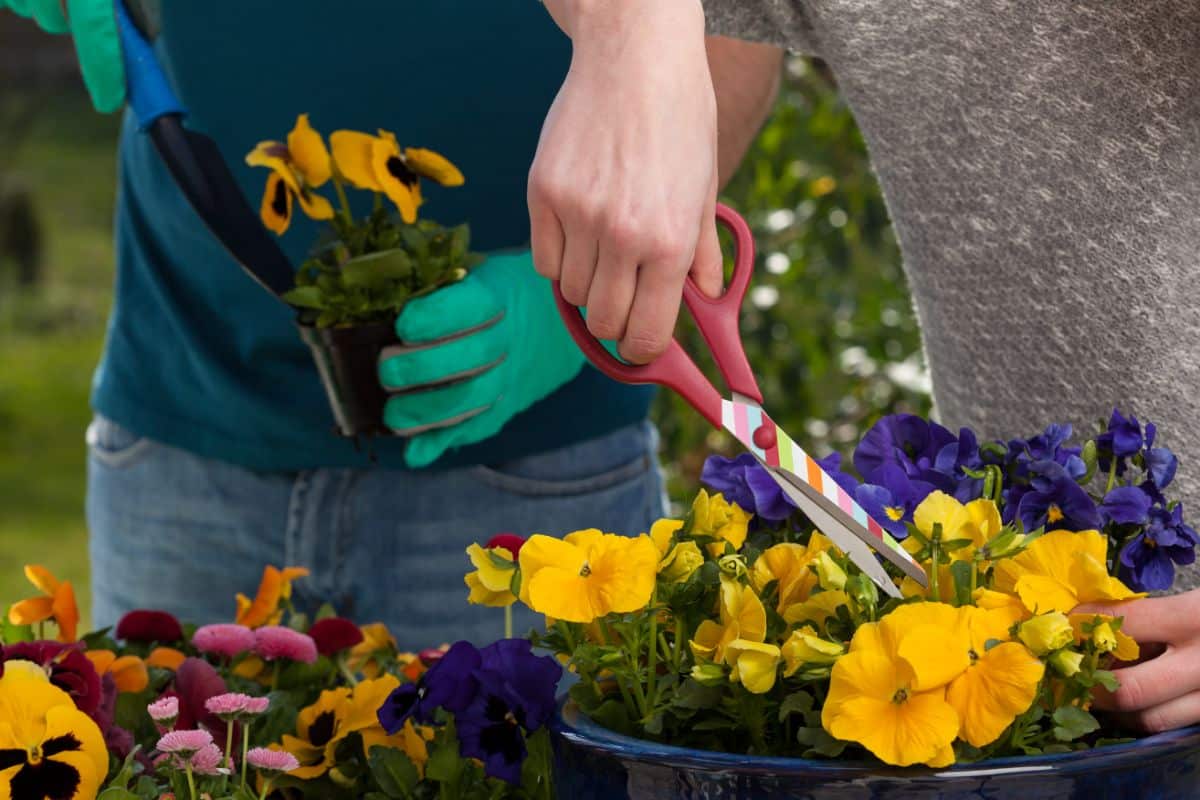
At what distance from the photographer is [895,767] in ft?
1.77

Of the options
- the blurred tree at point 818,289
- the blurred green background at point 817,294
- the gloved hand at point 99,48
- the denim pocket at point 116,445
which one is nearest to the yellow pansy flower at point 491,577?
the gloved hand at point 99,48

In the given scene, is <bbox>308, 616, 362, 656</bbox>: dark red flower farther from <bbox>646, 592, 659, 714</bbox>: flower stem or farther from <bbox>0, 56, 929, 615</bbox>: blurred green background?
<bbox>0, 56, 929, 615</bbox>: blurred green background

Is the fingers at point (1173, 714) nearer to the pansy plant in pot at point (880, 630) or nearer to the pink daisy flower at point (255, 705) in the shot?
the pansy plant in pot at point (880, 630)

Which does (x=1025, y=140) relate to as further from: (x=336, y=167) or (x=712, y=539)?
(x=336, y=167)

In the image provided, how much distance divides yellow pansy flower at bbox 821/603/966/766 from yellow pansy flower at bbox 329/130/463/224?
57cm

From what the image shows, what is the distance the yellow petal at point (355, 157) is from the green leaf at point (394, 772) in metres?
0.45

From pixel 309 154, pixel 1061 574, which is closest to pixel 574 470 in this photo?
pixel 309 154

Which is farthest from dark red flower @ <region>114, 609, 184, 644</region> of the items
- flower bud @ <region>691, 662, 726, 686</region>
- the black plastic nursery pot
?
flower bud @ <region>691, 662, 726, 686</region>

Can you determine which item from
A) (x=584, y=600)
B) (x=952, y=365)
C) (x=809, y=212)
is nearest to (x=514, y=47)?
(x=952, y=365)

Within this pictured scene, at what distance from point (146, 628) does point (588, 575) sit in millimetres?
464

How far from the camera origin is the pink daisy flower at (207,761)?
0.66 metres

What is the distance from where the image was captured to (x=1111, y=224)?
792mm

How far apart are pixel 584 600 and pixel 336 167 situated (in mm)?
532

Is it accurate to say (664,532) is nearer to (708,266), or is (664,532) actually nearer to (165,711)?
(708,266)
